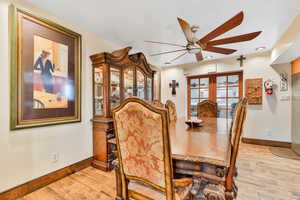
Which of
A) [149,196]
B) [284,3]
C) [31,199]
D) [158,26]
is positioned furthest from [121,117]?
[284,3]

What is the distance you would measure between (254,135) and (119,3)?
429 centimetres

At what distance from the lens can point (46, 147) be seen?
1.91 meters

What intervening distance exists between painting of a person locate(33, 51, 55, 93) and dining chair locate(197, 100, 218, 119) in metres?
2.97

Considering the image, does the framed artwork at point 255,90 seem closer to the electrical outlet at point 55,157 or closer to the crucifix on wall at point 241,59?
the crucifix on wall at point 241,59

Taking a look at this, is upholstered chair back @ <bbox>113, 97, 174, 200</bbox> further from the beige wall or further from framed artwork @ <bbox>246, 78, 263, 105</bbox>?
framed artwork @ <bbox>246, 78, 263, 105</bbox>

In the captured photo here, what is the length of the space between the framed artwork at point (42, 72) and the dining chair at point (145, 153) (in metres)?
1.46

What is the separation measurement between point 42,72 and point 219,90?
14.2 ft

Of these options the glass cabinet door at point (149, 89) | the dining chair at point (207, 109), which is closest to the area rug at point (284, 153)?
the dining chair at point (207, 109)

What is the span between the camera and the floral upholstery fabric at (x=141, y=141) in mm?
848

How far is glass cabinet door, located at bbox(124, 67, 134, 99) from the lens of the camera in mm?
2896

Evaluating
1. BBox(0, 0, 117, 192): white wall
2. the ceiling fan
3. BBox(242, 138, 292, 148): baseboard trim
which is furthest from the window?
BBox(0, 0, 117, 192): white wall

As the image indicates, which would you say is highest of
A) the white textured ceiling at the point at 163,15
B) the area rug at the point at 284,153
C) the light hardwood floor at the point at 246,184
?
the white textured ceiling at the point at 163,15

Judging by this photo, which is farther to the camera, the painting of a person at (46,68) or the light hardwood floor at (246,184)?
the painting of a person at (46,68)

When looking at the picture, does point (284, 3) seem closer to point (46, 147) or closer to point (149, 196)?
point (149, 196)
